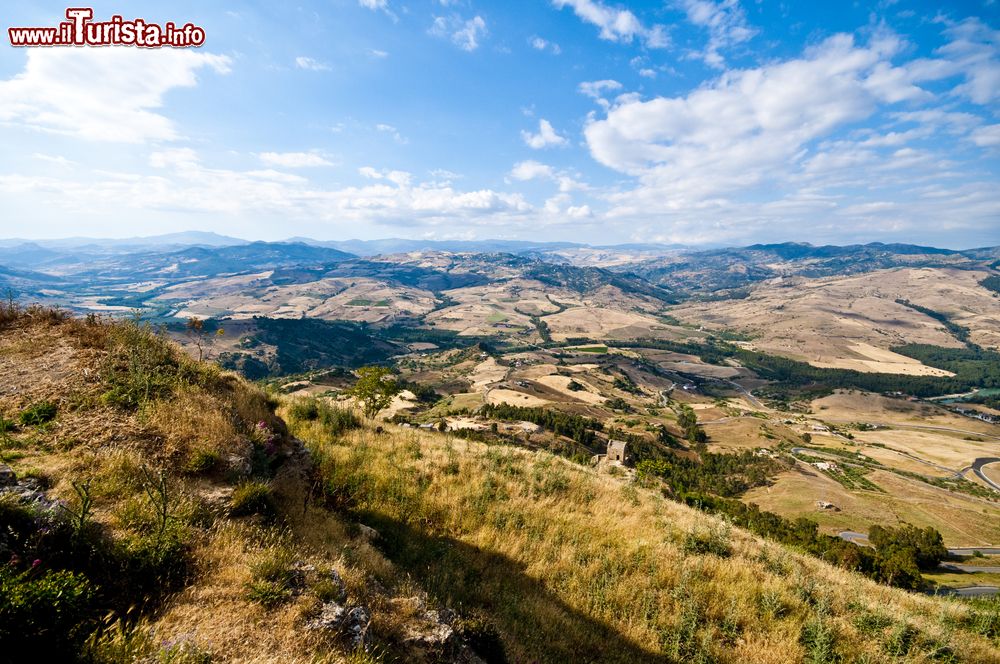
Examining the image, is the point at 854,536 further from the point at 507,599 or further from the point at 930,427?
the point at 930,427

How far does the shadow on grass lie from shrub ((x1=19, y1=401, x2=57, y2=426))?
7.10 m

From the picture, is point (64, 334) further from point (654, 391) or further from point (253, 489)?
point (654, 391)

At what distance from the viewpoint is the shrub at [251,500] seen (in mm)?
7734

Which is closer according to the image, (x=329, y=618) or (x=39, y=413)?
(x=329, y=618)

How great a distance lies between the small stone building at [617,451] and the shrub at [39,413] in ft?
278

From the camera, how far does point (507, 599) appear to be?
9.48 meters

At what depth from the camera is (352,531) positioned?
955 centimetres

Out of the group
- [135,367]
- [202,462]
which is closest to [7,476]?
[202,462]

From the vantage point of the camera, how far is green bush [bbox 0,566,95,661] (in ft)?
13.4

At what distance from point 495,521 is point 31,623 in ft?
32.6

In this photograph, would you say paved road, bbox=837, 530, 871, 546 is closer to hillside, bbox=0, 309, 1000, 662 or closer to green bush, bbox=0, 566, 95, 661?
hillside, bbox=0, 309, 1000, 662

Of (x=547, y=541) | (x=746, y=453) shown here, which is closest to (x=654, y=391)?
(x=746, y=453)

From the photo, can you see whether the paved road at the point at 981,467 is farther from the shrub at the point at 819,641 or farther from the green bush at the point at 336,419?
the green bush at the point at 336,419

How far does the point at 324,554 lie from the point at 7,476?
4.92 meters
